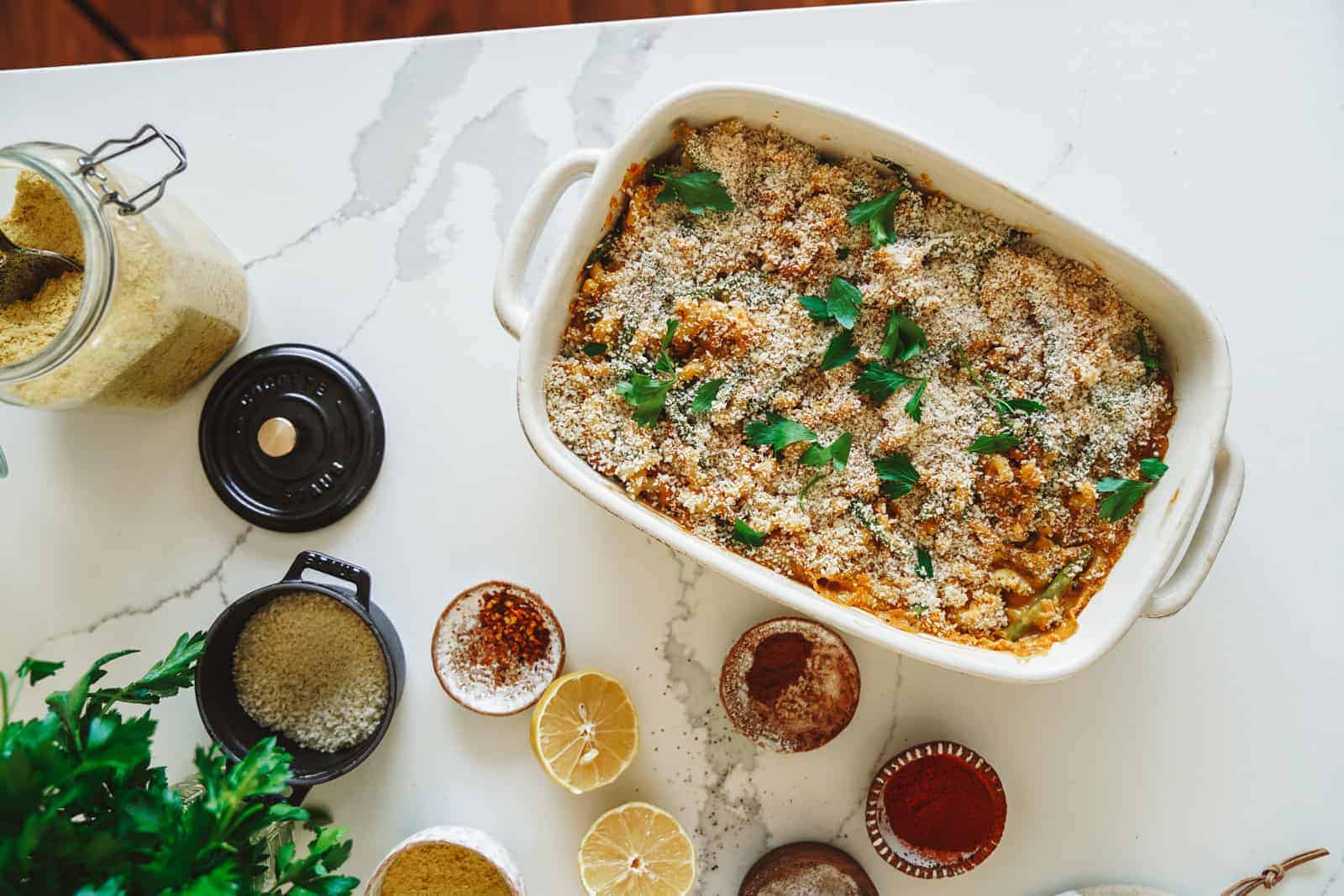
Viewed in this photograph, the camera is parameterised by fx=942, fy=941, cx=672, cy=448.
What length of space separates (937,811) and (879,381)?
698 millimetres

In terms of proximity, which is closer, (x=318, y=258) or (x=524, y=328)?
(x=524, y=328)

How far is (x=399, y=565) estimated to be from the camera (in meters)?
1.56

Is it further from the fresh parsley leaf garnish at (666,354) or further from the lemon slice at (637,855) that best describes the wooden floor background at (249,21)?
the lemon slice at (637,855)

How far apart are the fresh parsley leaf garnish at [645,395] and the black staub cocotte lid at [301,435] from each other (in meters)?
0.46

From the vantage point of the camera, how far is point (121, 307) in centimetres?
128

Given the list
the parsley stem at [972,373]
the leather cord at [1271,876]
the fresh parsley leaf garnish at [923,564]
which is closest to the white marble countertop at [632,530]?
the leather cord at [1271,876]

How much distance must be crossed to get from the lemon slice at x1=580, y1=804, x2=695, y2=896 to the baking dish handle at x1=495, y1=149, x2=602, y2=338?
79cm

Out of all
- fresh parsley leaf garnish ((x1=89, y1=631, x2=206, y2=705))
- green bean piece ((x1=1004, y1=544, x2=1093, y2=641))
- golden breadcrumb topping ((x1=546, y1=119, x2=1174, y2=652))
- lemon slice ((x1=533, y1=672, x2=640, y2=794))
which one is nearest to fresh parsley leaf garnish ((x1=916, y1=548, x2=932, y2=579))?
golden breadcrumb topping ((x1=546, y1=119, x2=1174, y2=652))

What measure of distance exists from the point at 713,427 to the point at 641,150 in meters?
0.40

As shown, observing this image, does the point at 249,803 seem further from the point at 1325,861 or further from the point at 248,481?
the point at 1325,861

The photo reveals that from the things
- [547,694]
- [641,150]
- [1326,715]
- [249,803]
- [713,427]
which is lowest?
[249,803]

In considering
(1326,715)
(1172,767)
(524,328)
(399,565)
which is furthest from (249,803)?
(1326,715)

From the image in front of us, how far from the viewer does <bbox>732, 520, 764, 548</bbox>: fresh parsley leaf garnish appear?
133cm

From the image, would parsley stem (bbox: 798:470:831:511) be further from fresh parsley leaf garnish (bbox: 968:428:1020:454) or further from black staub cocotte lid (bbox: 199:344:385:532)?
black staub cocotte lid (bbox: 199:344:385:532)
